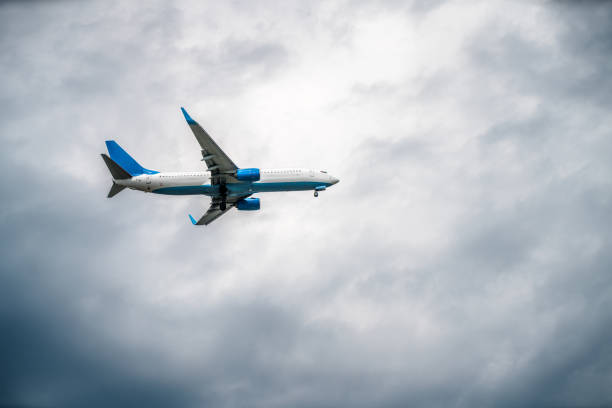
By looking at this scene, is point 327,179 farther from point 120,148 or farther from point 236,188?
point 120,148

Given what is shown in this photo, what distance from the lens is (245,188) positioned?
108 meters

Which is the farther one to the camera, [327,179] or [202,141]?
[327,179]

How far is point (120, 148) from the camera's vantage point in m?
110

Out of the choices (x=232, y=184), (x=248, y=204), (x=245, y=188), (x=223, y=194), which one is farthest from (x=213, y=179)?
(x=248, y=204)

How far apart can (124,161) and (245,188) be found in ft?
62.7

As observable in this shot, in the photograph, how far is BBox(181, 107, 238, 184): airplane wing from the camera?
3809 inches

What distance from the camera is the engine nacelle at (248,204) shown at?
115 meters

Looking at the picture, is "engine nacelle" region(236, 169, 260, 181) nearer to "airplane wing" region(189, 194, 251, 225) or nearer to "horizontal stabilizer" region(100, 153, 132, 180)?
"airplane wing" region(189, 194, 251, 225)

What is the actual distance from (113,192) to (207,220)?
19793 millimetres

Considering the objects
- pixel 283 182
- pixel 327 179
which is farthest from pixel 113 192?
pixel 327 179

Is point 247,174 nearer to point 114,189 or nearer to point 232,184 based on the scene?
point 232,184

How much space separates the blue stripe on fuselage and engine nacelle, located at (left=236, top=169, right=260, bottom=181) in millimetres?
2651

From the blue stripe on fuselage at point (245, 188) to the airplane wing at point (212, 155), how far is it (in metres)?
2.32

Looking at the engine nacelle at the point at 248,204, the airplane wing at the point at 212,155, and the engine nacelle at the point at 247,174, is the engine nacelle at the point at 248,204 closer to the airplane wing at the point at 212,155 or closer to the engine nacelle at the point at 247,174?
the airplane wing at the point at 212,155
